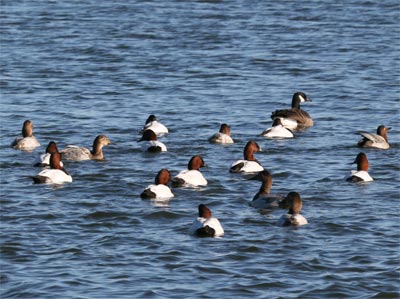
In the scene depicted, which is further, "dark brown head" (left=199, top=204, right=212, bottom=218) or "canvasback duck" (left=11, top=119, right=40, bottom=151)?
"canvasback duck" (left=11, top=119, right=40, bottom=151)

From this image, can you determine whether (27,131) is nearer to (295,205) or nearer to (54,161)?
(54,161)

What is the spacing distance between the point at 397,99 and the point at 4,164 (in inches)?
412

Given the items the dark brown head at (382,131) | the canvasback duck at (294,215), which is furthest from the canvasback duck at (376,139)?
the canvasback duck at (294,215)

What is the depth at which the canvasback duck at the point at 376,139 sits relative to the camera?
23.8 meters

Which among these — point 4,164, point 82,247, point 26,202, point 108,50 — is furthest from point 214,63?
point 82,247

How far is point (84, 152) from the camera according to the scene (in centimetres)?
2267

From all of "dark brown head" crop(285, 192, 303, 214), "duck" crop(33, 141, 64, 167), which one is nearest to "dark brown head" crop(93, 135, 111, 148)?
"duck" crop(33, 141, 64, 167)

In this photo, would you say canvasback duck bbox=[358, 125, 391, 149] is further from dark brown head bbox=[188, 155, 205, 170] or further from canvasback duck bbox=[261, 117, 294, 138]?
dark brown head bbox=[188, 155, 205, 170]

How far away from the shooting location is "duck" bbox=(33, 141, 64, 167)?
72.2 ft

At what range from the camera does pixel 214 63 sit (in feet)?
112

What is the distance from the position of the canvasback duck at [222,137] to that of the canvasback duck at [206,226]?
6308 millimetres

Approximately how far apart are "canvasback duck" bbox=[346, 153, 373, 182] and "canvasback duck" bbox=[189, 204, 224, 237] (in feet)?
13.0

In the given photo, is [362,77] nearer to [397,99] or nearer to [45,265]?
[397,99]

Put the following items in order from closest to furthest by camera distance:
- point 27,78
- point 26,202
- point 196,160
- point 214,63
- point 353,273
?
point 353,273
point 26,202
point 196,160
point 27,78
point 214,63
